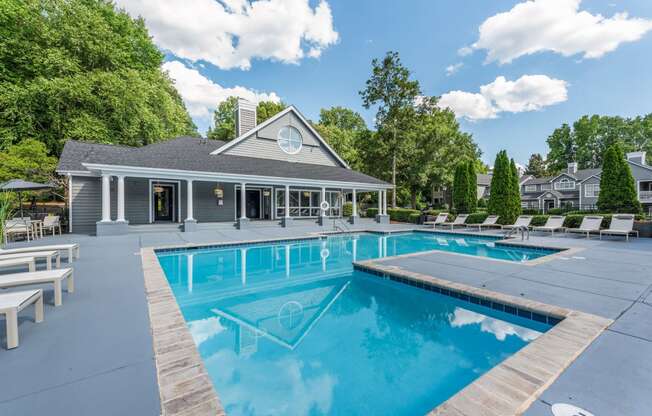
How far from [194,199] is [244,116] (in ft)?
22.7

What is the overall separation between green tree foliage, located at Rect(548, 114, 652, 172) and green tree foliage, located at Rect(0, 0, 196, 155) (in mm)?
56920

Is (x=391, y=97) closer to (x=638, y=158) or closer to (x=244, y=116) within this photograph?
(x=244, y=116)

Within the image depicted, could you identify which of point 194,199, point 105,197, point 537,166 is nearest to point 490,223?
point 194,199

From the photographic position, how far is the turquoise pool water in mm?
2814

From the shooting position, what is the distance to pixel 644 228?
1153cm

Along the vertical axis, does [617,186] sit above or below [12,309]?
above

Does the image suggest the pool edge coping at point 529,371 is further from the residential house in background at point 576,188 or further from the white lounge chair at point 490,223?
the residential house in background at point 576,188

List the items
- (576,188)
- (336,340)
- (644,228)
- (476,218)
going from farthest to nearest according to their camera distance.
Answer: (576,188), (476,218), (644,228), (336,340)

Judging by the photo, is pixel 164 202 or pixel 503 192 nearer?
pixel 164 202

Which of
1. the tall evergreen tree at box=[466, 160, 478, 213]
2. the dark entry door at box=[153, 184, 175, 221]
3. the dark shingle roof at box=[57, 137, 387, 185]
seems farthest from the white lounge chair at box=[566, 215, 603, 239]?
the dark entry door at box=[153, 184, 175, 221]

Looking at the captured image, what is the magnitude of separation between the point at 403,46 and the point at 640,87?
21.7 m

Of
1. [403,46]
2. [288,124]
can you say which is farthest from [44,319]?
[403,46]

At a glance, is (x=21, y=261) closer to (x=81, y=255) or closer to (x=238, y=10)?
(x=81, y=255)

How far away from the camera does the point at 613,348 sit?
2.84 meters
